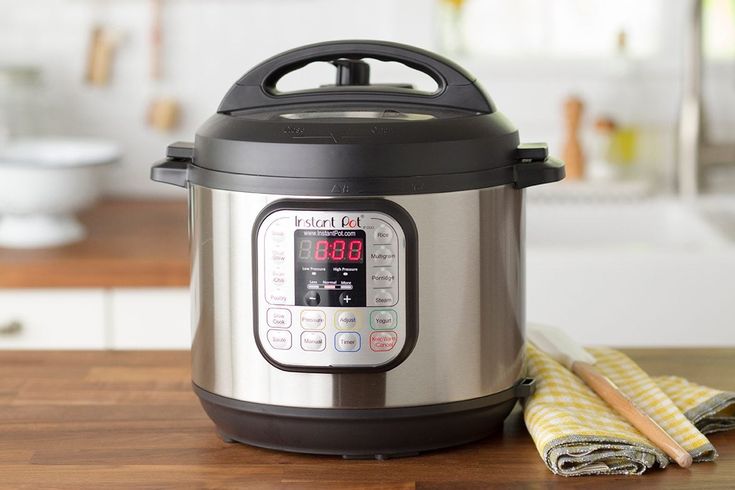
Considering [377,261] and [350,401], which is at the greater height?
[377,261]

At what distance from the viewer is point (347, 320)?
3.10 ft

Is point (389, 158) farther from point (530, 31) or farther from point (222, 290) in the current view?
point (530, 31)

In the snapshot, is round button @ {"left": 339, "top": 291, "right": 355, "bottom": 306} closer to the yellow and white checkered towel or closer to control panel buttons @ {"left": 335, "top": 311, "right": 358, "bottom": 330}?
control panel buttons @ {"left": 335, "top": 311, "right": 358, "bottom": 330}

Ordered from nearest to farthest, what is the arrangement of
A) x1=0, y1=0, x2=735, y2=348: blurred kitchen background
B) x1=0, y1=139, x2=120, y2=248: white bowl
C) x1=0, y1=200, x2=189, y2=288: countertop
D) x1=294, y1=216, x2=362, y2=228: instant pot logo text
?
1. x1=294, y1=216, x2=362, y2=228: instant pot logo text
2. x1=0, y1=200, x2=189, y2=288: countertop
3. x1=0, y1=139, x2=120, y2=248: white bowl
4. x1=0, y1=0, x2=735, y2=348: blurred kitchen background

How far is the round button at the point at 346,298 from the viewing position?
944 millimetres

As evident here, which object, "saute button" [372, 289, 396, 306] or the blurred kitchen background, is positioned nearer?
Result: "saute button" [372, 289, 396, 306]

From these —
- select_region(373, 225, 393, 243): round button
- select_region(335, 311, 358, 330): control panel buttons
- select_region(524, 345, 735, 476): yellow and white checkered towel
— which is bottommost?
select_region(524, 345, 735, 476): yellow and white checkered towel

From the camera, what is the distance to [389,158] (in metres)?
0.94

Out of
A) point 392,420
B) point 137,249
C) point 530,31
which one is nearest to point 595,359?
point 392,420

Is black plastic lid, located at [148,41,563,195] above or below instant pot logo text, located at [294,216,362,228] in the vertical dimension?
above

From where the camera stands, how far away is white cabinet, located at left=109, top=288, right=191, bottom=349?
7.56 ft

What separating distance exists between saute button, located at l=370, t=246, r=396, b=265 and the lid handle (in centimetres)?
15

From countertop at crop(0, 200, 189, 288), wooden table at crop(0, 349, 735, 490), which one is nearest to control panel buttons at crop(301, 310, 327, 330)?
wooden table at crop(0, 349, 735, 490)

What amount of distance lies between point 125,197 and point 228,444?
6.80ft
